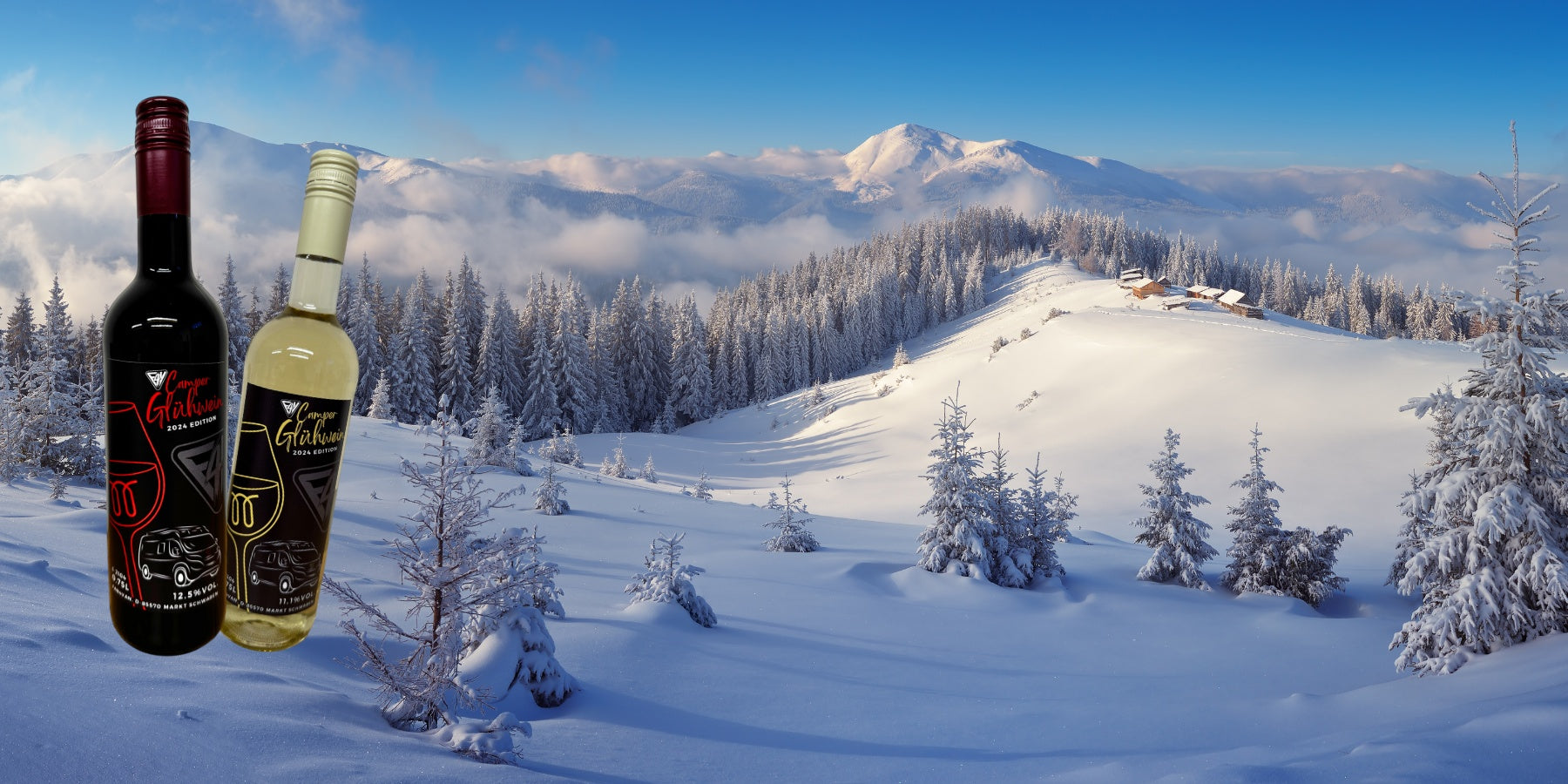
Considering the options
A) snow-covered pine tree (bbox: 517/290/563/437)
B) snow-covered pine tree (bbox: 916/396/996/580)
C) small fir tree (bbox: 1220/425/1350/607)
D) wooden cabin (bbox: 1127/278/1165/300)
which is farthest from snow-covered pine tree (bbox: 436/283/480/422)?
wooden cabin (bbox: 1127/278/1165/300)

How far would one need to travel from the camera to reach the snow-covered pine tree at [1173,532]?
18469 mm

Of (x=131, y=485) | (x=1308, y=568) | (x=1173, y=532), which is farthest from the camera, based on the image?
(x=1173, y=532)

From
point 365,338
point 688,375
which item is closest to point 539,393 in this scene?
point 365,338

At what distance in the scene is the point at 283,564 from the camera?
76.0 inches

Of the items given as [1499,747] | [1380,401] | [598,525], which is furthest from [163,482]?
[1380,401]

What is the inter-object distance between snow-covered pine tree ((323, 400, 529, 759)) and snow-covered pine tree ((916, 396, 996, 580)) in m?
12.9

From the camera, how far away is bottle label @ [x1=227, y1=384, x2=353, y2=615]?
6.08 ft

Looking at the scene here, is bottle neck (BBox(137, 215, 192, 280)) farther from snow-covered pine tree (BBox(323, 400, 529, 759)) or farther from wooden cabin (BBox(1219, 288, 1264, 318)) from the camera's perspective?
wooden cabin (BBox(1219, 288, 1264, 318))

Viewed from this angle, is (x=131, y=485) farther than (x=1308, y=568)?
No

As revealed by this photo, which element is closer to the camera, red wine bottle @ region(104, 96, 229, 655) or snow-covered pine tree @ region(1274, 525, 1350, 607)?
red wine bottle @ region(104, 96, 229, 655)

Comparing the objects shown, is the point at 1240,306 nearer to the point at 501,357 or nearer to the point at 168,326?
the point at 501,357

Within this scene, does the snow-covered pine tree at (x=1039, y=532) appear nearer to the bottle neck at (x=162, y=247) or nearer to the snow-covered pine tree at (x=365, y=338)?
the bottle neck at (x=162, y=247)

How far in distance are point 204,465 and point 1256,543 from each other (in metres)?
20.9

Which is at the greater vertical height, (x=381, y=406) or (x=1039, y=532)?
(x=381, y=406)
